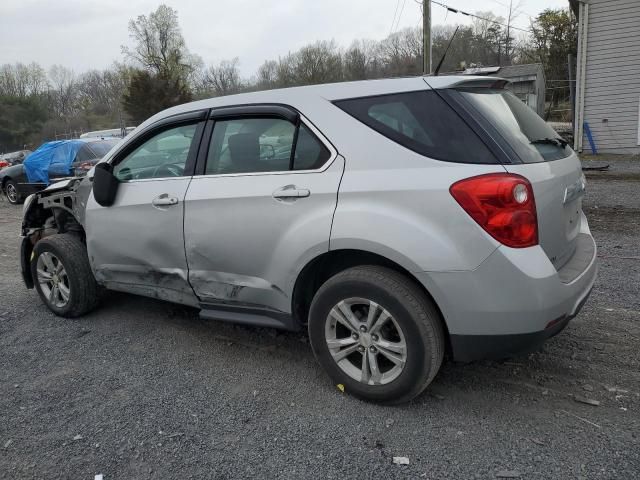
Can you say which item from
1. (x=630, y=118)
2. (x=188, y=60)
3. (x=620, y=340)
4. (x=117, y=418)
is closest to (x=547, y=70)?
(x=630, y=118)

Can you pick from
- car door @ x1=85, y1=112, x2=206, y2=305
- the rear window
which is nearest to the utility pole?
car door @ x1=85, y1=112, x2=206, y2=305

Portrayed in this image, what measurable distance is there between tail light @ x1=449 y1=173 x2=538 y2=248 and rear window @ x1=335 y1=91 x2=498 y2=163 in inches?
5.4

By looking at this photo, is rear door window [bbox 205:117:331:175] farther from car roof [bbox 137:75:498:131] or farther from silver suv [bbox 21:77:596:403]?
car roof [bbox 137:75:498:131]

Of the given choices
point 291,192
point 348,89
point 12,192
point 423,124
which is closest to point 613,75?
point 348,89

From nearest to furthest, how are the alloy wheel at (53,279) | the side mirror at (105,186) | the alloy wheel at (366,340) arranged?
1. the alloy wheel at (366,340)
2. the side mirror at (105,186)
3. the alloy wheel at (53,279)

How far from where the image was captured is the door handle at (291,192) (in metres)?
2.93

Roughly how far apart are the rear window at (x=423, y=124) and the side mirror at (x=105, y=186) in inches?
77.3

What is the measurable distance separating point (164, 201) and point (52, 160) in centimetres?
1099

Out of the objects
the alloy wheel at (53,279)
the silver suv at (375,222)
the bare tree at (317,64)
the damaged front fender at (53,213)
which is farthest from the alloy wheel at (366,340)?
the bare tree at (317,64)

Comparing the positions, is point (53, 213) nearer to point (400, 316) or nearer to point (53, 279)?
point (53, 279)

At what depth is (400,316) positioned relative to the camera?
8.77 ft

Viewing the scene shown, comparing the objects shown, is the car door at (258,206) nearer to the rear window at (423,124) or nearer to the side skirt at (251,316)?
the side skirt at (251,316)

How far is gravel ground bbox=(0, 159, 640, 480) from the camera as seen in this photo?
248 centimetres

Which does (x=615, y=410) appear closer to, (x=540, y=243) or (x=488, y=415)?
(x=488, y=415)
